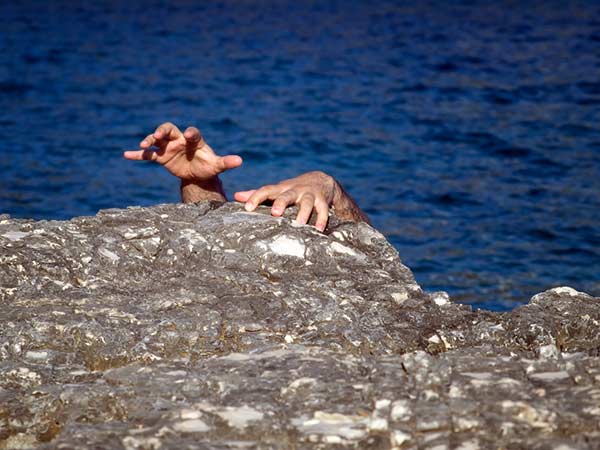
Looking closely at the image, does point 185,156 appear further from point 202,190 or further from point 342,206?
point 342,206

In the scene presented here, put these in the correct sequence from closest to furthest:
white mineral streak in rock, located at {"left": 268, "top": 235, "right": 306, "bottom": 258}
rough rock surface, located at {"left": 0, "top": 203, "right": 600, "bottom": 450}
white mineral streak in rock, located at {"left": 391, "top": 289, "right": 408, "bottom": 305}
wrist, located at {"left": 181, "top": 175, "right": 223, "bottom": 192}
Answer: rough rock surface, located at {"left": 0, "top": 203, "right": 600, "bottom": 450}
white mineral streak in rock, located at {"left": 391, "top": 289, "right": 408, "bottom": 305}
white mineral streak in rock, located at {"left": 268, "top": 235, "right": 306, "bottom": 258}
wrist, located at {"left": 181, "top": 175, "right": 223, "bottom": 192}

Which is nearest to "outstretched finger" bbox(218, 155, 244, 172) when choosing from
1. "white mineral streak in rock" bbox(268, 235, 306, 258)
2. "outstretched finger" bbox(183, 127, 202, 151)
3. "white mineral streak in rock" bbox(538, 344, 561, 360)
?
"outstretched finger" bbox(183, 127, 202, 151)

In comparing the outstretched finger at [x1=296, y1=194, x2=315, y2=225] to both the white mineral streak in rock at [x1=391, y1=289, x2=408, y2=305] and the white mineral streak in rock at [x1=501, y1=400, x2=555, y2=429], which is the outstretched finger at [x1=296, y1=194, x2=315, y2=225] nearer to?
the white mineral streak in rock at [x1=391, y1=289, x2=408, y2=305]

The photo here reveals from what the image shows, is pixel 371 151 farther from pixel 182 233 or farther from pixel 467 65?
pixel 182 233

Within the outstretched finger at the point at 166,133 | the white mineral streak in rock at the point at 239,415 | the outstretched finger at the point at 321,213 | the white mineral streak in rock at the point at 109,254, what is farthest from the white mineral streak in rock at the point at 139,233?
the white mineral streak in rock at the point at 239,415

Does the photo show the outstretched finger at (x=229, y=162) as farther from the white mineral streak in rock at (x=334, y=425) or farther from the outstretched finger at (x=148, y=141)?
the white mineral streak in rock at (x=334, y=425)

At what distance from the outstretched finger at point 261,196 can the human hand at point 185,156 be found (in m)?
0.67

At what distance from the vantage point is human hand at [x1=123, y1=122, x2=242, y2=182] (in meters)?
4.93

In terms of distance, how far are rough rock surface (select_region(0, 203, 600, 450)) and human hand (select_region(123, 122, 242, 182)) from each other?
2.83 ft

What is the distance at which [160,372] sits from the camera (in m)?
2.97

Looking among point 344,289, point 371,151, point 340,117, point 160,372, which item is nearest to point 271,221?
point 344,289

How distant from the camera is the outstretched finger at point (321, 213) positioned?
4.04m

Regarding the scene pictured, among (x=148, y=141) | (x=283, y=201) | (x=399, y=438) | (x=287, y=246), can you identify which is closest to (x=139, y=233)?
(x=287, y=246)

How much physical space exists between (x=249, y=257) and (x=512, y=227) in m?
5.15
